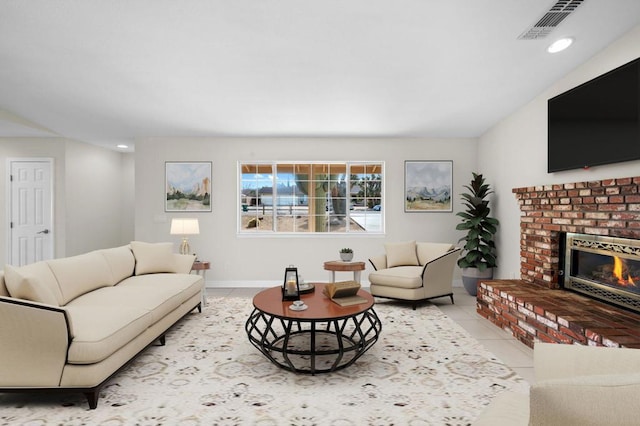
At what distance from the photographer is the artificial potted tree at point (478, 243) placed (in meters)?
5.20

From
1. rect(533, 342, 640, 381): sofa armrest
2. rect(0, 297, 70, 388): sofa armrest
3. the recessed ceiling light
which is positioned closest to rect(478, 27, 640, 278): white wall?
the recessed ceiling light

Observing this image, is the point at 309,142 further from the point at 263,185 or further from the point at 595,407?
the point at 595,407

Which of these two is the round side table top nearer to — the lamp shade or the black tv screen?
the lamp shade

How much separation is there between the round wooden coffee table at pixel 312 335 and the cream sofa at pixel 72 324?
0.89 m

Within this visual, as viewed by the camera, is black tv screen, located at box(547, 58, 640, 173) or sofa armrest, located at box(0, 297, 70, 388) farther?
black tv screen, located at box(547, 58, 640, 173)

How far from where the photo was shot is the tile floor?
117 inches

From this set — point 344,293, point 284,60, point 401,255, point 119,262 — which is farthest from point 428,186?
point 119,262

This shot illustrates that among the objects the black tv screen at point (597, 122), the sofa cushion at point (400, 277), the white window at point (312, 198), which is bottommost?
the sofa cushion at point (400, 277)

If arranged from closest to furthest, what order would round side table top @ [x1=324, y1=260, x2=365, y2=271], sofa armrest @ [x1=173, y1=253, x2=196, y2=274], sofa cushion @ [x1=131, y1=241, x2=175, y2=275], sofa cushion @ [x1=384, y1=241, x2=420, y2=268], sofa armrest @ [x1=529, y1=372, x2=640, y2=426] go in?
sofa armrest @ [x1=529, y1=372, x2=640, y2=426], sofa cushion @ [x1=131, y1=241, x2=175, y2=275], sofa armrest @ [x1=173, y1=253, x2=196, y2=274], round side table top @ [x1=324, y1=260, x2=365, y2=271], sofa cushion @ [x1=384, y1=241, x2=420, y2=268]

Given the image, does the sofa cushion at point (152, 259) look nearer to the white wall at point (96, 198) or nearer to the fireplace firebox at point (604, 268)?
the white wall at point (96, 198)

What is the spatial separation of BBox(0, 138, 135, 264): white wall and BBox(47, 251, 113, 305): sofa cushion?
334 centimetres

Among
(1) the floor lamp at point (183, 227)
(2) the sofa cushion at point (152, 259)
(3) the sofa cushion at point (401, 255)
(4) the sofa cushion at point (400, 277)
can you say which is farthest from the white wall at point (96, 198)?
(3) the sofa cushion at point (401, 255)

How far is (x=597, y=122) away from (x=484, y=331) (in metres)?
2.23

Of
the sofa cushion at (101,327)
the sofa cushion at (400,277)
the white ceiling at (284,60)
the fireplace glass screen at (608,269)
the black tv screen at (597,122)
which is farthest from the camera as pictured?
the sofa cushion at (400,277)
